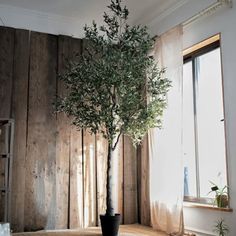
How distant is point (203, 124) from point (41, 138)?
1.97 meters

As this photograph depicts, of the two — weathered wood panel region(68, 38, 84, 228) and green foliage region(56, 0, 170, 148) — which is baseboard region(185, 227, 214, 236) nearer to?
green foliage region(56, 0, 170, 148)

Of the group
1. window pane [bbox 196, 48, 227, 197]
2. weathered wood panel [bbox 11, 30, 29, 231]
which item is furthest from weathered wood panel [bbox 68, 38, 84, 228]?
window pane [bbox 196, 48, 227, 197]

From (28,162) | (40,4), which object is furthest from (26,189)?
(40,4)

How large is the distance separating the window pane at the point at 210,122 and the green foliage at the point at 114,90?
0.58 metres

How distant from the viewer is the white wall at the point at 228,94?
3.41 meters

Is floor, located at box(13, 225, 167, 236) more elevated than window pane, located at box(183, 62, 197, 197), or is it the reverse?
window pane, located at box(183, 62, 197, 197)

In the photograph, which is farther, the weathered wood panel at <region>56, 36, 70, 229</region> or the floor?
the weathered wood panel at <region>56, 36, 70, 229</region>

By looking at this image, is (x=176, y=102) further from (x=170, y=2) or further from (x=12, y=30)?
(x=12, y=30)

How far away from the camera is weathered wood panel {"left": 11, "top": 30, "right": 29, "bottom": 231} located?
4125mm

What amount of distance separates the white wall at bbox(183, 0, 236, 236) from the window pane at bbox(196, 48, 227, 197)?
0.32 metres

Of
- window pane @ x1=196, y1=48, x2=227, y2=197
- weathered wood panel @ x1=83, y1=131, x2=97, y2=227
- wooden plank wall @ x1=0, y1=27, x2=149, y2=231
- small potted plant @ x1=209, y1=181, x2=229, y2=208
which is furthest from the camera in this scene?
weathered wood panel @ x1=83, y1=131, x2=97, y2=227

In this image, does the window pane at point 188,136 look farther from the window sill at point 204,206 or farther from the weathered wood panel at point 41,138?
the weathered wood panel at point 41,138

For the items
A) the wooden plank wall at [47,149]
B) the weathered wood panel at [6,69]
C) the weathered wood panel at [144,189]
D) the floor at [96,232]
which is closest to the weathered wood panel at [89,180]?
the wooden plank wall at [47,149]

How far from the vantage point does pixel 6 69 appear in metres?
4.30
